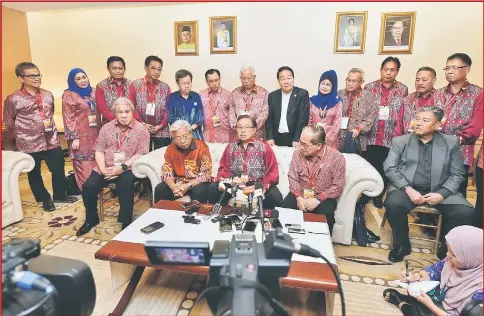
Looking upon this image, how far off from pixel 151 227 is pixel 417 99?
8.59 ft

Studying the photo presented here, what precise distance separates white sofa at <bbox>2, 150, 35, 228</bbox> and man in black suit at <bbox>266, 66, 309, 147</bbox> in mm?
2260

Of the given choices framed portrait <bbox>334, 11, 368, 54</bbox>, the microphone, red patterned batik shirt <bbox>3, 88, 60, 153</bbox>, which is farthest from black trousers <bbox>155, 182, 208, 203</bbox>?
framed portrait <bbox>334, 11, 368, 54</bbox>

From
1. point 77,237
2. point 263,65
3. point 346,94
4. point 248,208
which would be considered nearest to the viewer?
point 248,208

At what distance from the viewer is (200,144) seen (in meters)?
2.79

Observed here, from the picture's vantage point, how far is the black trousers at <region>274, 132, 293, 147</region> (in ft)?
10.7

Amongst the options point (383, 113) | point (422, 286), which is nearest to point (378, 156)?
point (383, 113)

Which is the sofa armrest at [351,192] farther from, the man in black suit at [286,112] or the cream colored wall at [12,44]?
the cream colored wall at [12,44]

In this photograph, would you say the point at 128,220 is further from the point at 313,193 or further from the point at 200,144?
the point at 313,193

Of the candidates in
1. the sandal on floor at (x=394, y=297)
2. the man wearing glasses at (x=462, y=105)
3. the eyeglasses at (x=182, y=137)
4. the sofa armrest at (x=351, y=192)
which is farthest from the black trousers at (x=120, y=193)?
the man wearing glasses at (x=462, y=105)

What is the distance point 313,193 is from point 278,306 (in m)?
1.81

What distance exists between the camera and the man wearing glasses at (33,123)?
299 cm

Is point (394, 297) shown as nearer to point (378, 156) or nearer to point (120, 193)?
point (378, 156)

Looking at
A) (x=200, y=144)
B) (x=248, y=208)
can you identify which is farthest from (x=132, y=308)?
(x=200, y=144)

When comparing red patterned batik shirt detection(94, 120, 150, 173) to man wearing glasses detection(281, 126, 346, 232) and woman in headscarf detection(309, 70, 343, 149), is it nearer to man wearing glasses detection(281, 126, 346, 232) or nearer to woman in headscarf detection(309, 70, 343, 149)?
man wearing glasses detection(281, 126, 346, 232)
